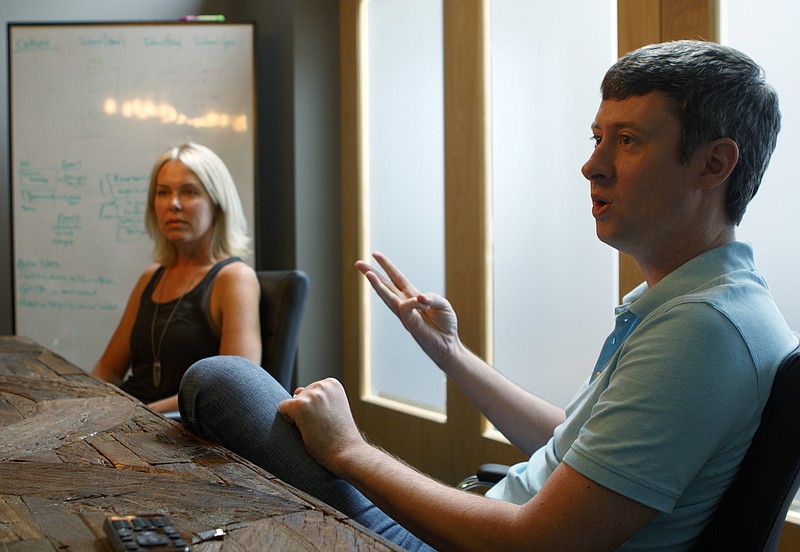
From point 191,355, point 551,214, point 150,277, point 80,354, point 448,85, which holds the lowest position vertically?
point 80,354

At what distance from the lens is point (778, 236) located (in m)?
1.98

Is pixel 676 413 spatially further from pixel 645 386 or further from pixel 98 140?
pixel 98 140

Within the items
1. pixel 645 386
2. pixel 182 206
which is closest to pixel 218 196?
pixel 182 206

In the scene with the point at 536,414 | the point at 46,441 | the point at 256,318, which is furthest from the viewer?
the point at 256,318

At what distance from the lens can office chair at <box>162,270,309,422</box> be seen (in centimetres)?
229

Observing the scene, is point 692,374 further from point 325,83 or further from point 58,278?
point 58,278

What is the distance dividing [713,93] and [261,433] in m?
0.74

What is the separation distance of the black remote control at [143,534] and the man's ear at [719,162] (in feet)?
2.58

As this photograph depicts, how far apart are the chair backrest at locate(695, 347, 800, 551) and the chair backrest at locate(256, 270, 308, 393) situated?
146cm

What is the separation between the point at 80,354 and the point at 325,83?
1.65 m

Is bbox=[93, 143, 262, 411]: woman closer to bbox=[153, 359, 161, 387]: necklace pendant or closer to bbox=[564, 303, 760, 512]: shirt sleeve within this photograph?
bbox=[153, 359, 161, 387]: necklace pendant

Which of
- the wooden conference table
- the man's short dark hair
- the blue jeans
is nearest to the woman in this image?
the wooden conference table

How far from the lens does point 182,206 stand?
2551 mm

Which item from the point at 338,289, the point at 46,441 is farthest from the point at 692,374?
the point at 338,289
